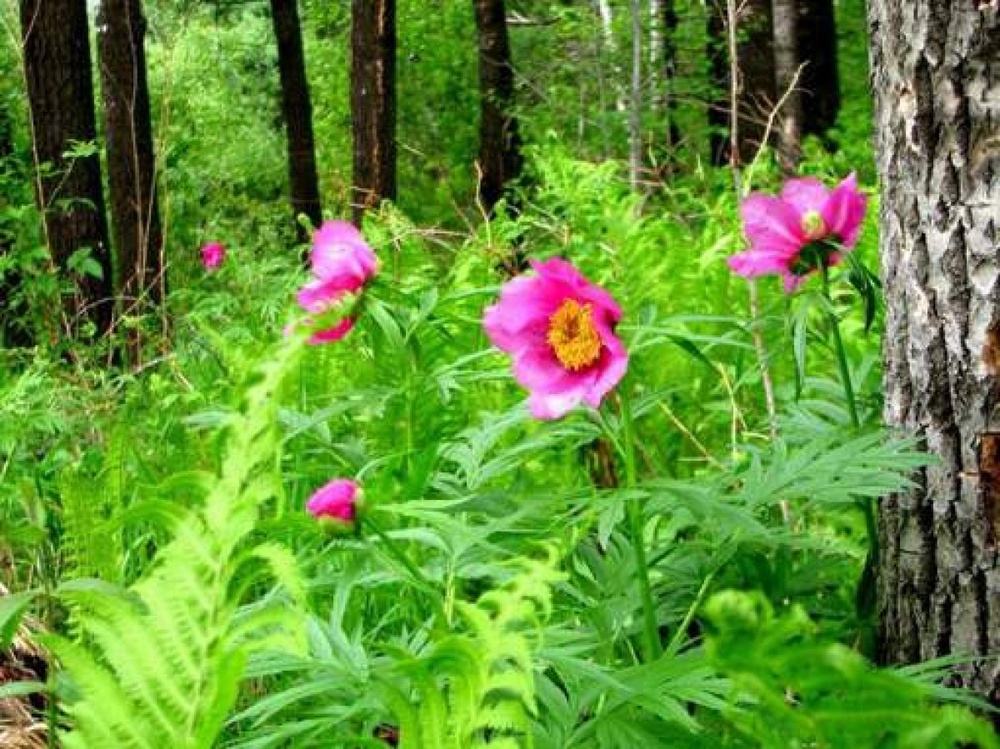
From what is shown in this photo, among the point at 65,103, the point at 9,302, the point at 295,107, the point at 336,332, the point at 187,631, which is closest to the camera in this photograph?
the point at 187,631

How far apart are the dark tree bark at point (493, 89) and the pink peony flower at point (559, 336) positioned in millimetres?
10154

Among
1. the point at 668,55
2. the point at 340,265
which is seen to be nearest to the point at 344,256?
the point at 340,265

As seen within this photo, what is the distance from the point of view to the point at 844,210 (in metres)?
1.86

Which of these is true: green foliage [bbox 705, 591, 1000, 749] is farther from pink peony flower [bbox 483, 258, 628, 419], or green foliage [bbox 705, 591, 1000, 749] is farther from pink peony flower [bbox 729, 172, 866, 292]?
pink peony flower [bbox 729, 172, 866, 292]

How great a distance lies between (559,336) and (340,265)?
43 cm

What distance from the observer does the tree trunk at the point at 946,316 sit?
5.26ft

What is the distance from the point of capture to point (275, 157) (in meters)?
23.2

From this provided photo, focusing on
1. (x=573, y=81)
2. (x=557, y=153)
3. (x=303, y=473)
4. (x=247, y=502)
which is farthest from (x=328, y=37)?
(x=247, y=502)

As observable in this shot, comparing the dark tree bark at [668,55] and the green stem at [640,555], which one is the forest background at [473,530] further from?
the dark tree bark at [668,55]

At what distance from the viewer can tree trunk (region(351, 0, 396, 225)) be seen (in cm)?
797

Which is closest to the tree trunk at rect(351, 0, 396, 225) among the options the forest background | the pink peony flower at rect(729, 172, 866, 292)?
the forest background

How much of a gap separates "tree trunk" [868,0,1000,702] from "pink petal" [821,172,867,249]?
0.40 feet

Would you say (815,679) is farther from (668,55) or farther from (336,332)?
(668,55)

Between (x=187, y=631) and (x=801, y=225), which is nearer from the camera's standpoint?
(x=187, y=631)
